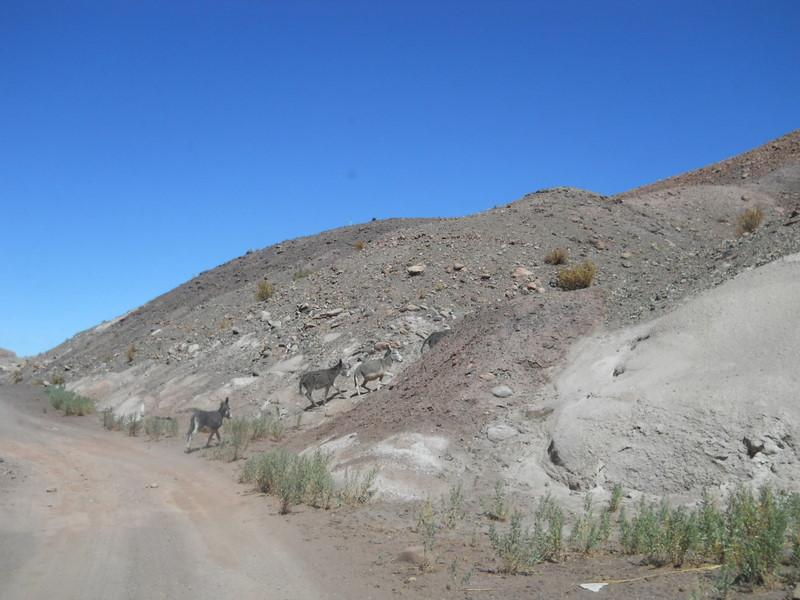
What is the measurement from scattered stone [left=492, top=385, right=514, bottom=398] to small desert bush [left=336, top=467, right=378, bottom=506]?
3247mm

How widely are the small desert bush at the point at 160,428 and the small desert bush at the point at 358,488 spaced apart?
10.6 meters

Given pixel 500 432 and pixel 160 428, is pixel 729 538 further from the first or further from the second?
pixel 160 428

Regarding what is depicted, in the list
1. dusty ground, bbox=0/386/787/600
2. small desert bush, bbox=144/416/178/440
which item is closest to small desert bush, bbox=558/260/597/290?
dusty ground, bbox=0/386/787/600

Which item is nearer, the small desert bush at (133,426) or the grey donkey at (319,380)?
the grey donkey at (319,380)

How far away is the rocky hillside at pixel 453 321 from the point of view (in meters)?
12.9

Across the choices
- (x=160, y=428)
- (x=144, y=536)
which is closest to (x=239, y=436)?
(x=160, y=428)

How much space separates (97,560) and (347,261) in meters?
23.2

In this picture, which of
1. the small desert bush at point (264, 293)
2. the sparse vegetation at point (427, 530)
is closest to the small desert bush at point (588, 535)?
the sparse vegetation at point (427, 530)

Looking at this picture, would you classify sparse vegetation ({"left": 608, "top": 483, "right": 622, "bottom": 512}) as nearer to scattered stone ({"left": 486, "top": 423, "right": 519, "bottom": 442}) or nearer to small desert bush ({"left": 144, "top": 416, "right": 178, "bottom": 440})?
scattered stone ({"left": 486, "top": 423, "right": 519, "bottom": 442})

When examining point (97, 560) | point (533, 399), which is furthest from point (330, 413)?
point (97, 560)

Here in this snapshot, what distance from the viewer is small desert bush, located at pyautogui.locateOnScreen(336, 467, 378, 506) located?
11.3m

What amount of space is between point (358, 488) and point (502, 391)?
396cm

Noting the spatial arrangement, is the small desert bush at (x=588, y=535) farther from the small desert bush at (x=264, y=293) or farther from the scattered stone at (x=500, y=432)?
the small desert bush at (x=264, y=293)

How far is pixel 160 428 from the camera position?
20969 mm
